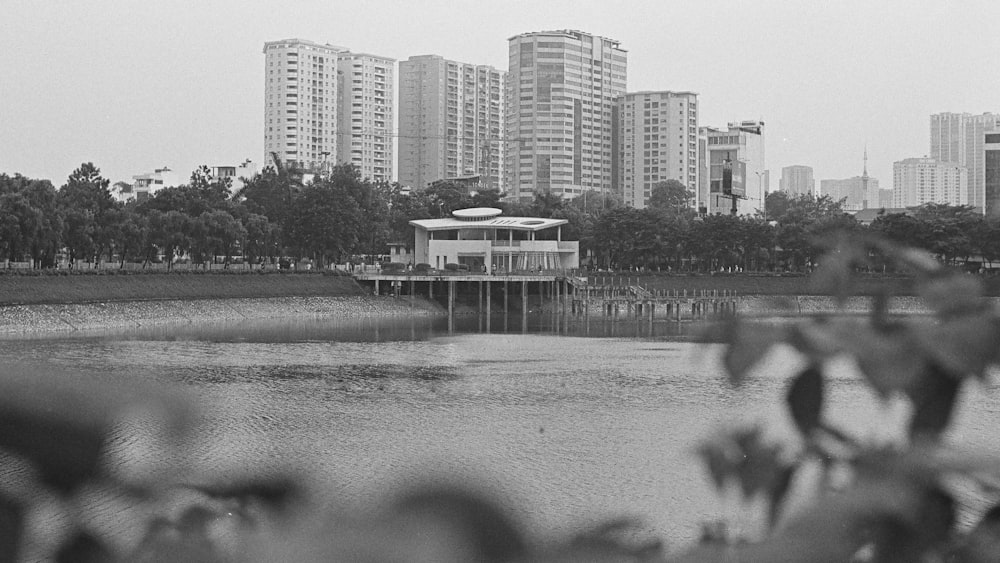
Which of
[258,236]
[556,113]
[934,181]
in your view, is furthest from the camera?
[556,113]

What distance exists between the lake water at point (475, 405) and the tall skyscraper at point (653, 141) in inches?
3145

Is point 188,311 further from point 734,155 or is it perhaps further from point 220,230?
point 734,155

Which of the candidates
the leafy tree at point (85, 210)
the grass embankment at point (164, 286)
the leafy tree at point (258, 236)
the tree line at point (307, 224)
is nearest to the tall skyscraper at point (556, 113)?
the tree line at point (307, 224)

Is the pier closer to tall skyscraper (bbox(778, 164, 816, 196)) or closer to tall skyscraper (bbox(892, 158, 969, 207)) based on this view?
tall skyscraper (bbox(892, 158, 969, 207))

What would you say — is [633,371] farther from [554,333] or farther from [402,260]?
[402,260]

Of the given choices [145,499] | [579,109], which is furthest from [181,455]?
[579,109]

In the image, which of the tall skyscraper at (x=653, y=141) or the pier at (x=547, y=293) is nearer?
the pier at (x=547, y=293)

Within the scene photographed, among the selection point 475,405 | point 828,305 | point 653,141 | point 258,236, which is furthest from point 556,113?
point 828,305

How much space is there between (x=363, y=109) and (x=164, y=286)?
88.2m

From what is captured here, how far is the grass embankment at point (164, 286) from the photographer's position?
125ft

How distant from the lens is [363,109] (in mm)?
130625

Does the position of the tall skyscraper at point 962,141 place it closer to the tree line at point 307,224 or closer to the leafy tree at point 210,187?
the tree line at point 307,224

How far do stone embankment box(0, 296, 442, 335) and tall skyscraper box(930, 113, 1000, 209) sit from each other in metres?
55.0

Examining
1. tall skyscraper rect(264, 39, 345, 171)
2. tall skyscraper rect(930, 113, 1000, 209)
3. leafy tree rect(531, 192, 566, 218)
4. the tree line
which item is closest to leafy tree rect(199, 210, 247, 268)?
the tree line
